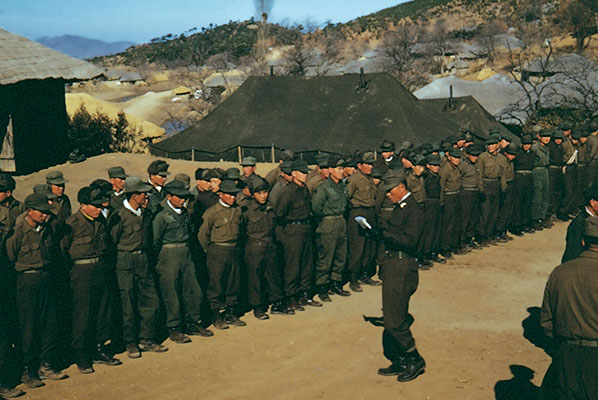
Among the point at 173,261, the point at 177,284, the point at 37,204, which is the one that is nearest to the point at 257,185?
the point at 173,261

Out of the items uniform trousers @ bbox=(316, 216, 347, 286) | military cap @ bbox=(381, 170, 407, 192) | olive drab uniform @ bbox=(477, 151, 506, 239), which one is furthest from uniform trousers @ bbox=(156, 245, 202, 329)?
olive drab uniform @ bbox=(477, 151, 506, 239)

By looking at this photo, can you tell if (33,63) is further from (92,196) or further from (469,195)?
(469,195)

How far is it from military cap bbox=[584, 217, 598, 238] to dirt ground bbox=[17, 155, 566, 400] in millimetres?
2373

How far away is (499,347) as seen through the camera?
24.5ft

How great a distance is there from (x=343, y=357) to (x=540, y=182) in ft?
27.7

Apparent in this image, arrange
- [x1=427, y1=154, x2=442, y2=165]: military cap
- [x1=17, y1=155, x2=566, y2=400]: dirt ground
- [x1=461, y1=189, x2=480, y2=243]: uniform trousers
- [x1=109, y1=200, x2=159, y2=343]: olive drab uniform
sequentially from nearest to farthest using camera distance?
[x1=17, y1=155, x2=566, y2=400]: dirt ground < [x1=109, y1=200, x2=159, y2=343]: olive drab uniform < [x1=427, y1=154, x2=442, y2=165]: military cap < [x1=461, y1=189, x2=480, y2=243]: uniform trousers

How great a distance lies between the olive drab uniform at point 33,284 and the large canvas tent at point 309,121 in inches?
546

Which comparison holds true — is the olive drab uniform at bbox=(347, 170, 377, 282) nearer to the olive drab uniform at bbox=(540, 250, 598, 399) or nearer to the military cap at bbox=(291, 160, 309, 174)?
the military cap at bbox=(291, 160, 309, 174)

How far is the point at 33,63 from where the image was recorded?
15922 millimetres

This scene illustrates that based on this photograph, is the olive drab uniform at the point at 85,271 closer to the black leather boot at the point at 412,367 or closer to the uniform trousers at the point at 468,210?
the black leather boot at the point at 412,367

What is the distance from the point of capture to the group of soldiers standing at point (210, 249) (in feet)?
21.3

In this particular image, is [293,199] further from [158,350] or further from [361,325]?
[158,350]

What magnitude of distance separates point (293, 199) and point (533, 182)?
23.7 ft

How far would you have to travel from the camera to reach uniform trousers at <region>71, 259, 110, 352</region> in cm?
676
